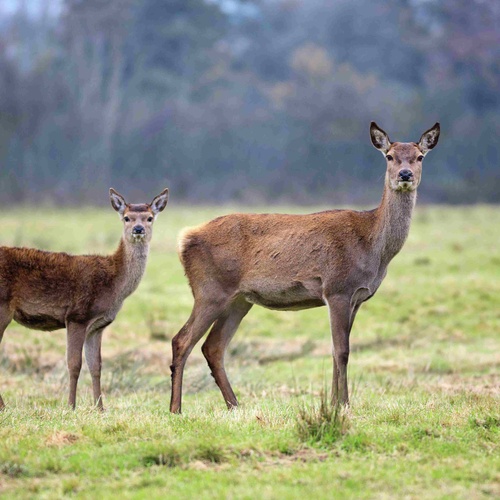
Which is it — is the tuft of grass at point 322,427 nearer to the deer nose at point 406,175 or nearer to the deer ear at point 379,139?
the deer nose at point 406,175

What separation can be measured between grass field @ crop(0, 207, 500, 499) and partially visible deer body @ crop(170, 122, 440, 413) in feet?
2.30

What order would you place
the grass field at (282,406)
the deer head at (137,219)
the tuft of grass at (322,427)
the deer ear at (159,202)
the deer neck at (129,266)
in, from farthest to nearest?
the deer ear at (159,202) < the deer head at (137,219) < the deer neck at (129,266) < the tuft of grass at (322,427) < the grass field at (282,406)

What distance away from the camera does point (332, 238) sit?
9508mm

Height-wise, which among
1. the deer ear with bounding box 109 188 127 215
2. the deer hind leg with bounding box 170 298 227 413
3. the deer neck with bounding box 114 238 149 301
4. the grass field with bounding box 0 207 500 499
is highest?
the deer ear with bounding box 109 188 127 215

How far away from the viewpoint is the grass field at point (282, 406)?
659 centimetres

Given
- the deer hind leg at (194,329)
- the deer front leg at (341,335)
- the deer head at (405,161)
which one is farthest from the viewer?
the deer hind leg at (194,329)

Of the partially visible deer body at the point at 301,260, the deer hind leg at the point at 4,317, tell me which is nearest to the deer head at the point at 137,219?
the partially visible deer body at the point at 301,260

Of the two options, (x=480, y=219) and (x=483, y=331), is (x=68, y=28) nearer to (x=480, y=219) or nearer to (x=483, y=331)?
(x=480, y=219)

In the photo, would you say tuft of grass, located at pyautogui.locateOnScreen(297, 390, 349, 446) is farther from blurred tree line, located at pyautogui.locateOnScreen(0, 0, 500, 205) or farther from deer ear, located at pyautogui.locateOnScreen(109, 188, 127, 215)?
blurred tree line, located at pyautogui.locateOnScreen(0, 0, 500, 205)

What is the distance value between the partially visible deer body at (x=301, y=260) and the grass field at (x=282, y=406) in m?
0.70

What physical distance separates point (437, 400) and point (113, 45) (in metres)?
44.3

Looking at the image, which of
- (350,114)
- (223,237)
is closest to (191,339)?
(223,237)

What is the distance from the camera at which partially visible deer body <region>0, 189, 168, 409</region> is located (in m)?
9.52

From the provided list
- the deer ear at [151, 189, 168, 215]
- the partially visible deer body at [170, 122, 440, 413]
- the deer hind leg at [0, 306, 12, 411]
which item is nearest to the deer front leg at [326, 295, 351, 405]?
the partially visible deer body at [170, 122, 440, 413]
